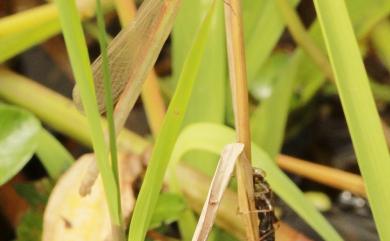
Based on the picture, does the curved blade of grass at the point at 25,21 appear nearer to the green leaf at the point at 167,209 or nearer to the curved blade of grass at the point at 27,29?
the curved blade of grass at the point at 27,29

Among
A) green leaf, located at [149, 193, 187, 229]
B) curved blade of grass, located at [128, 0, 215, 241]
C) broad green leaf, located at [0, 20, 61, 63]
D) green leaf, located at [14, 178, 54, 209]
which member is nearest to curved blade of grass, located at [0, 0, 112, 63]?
broad green leaf, located at [0, 20, 61, 63]

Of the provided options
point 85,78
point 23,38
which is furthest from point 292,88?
point 85,78

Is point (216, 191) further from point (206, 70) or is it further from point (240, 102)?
point (206, 70)

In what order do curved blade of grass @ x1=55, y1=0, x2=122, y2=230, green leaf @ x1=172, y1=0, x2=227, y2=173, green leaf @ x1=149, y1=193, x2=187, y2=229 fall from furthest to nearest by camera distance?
green leaf @ x1=172, y1=0, x2=227, y2=173
green leaf @ x1=149, y1=193, x2=187, y2=229
curved blade of grass @ x1=55, y1=0, x2=122, y2=230

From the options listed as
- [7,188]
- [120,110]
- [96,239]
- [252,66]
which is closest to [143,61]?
[120,110]

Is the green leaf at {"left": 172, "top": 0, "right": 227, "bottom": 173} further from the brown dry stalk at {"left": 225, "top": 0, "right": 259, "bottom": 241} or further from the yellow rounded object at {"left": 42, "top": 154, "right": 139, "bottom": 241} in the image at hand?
the brown dry stalk at {"left": 225, "top": 0, "right": 259, "bottom": 241}

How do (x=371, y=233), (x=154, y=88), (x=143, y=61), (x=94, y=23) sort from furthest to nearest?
(x=94, y=23), (x=371, y=233), (x=154, y=88), (x=143, y=61)

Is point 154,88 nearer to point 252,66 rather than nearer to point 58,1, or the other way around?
point 252,66
